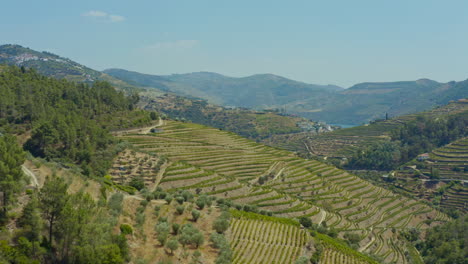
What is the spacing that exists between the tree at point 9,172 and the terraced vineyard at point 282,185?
134 feet

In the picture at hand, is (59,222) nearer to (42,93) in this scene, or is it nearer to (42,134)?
(42,134)

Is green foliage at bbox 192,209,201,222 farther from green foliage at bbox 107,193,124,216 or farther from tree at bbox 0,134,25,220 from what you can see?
tree at bbox 0,134,25,220

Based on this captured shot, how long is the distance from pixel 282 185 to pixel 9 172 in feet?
234

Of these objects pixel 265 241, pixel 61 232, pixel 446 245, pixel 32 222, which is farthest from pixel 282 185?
pixel 32 222

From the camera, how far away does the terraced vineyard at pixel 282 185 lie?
8006cm

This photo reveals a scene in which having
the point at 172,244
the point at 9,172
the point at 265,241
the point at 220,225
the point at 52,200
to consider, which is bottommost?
the point at 265,241

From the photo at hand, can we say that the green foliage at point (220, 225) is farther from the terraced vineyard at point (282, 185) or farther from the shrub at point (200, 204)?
the terraced vineyard at point (282, 185)

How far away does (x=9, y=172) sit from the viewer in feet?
118

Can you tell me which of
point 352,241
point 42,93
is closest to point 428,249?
point 352,241

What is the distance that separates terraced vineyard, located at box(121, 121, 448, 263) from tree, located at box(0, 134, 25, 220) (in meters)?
40.8

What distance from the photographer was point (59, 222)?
3173 cm

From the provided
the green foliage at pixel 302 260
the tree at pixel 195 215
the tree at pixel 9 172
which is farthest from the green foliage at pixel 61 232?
the green foliage at pixel 302 260

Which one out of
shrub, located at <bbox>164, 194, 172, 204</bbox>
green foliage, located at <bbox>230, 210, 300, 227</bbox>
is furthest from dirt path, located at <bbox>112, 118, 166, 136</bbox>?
green foliage, located at <bbox>230, 210, 300, 227</bbox>

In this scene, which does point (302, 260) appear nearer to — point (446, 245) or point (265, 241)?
point (265, 241)
